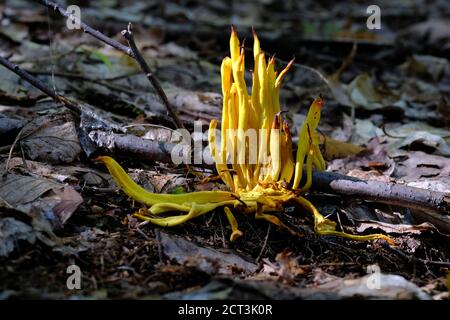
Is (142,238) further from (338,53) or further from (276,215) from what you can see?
(338,53)

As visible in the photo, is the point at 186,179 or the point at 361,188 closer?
the point at 361,188

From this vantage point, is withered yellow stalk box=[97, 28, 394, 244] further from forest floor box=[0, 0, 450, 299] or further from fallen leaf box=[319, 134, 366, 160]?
fallen leaf box=[319, 134, 366, 160]

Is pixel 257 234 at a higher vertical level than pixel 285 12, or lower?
lower

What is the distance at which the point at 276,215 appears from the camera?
2.72 metres

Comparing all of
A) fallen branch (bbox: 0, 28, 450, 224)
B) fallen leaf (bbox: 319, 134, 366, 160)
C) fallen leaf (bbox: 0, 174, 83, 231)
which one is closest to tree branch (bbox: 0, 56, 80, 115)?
fallen branch (bbox: 0, 28, 450, 224)

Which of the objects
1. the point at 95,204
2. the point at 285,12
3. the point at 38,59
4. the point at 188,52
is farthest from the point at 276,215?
the point at 285,12

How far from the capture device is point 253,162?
2752 millimetres

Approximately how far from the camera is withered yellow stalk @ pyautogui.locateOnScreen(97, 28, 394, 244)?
2590 mm

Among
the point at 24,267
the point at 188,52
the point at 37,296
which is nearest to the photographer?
the point at 37,296

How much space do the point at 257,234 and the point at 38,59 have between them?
3.02 metres

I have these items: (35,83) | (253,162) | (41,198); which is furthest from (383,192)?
(35,83)

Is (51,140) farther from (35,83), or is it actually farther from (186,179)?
(186,179)
